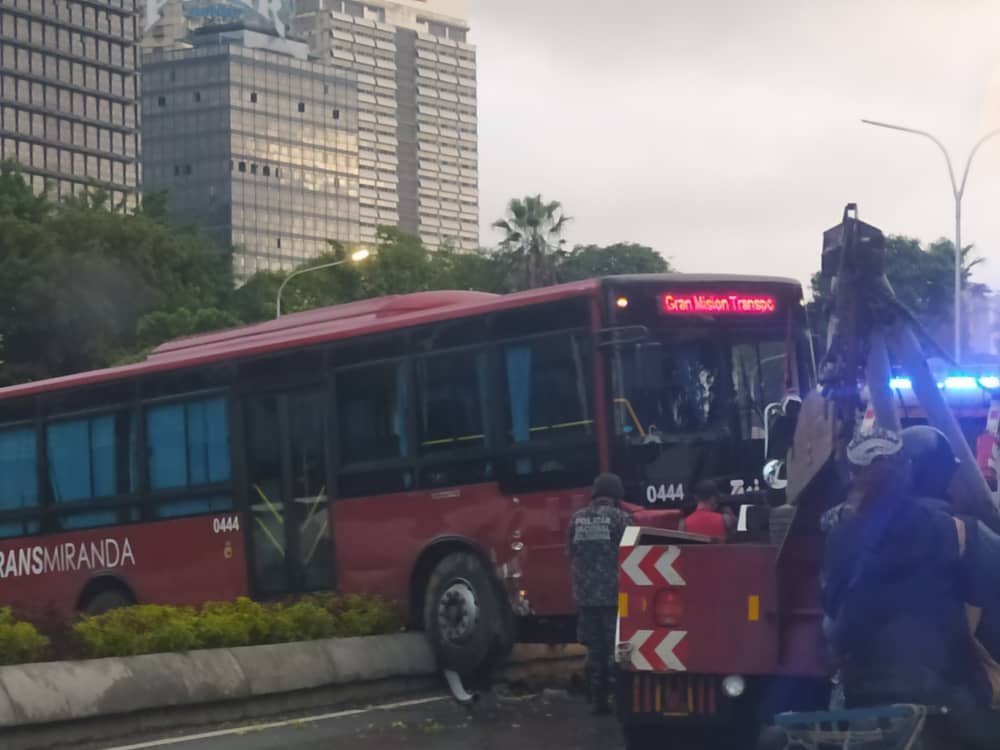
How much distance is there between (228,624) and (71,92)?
488ft

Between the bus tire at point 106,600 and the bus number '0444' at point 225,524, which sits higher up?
the bus number '0444' at point 225,524

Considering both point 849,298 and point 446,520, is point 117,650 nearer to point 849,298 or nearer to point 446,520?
point 446,520

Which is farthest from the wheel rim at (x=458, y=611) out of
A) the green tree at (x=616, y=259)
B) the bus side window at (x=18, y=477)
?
the green tree at (x=616, y=259)

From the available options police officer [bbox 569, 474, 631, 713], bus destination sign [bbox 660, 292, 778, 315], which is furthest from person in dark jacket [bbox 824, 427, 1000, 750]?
bus destination sign [bbox 660, 292, 778, 315]

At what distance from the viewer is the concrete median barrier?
1216cm

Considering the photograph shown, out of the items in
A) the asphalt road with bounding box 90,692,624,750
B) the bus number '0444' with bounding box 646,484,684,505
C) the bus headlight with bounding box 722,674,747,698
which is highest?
the bus number '0444' with bounding box 646,484,684,505

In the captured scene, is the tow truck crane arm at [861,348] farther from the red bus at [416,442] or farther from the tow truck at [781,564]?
the red bus at [416,442]

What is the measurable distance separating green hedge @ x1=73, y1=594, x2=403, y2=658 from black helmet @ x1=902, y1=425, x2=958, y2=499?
8.81 m

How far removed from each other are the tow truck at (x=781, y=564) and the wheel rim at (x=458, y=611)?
5820 millimetres

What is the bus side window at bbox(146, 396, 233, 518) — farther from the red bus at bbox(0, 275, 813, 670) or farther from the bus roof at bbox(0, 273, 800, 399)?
the bus roof at bbox(0, 273, 800, 399)

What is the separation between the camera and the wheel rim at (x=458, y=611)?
15.9 metres

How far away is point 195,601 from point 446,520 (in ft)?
13.7

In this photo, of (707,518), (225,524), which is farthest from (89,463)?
(707,518)

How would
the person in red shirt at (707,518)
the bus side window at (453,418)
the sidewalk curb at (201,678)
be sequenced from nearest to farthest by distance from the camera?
1. the sidewalk curb at (201,678)
2. the person in red shirt at (707,518)
3. the bus side window at (453,418)
